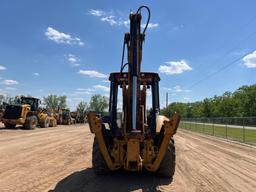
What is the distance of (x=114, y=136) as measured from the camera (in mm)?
9141

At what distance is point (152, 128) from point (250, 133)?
67.6ft

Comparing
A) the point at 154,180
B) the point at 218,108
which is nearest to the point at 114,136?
the point at 154,180

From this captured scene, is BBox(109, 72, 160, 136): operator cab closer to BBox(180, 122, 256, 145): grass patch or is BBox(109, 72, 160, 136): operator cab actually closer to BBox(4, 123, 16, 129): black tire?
BBox(180, 122, 256, 145): grass patch

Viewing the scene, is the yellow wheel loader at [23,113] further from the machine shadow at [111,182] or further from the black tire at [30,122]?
the machine shadow at [111,182]

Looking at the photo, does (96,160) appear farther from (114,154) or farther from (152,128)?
(152,128)

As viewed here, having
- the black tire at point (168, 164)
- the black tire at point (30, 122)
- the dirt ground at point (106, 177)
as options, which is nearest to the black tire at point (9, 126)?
the black tire at point (30, 122)

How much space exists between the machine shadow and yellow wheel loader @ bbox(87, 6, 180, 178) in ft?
0.99

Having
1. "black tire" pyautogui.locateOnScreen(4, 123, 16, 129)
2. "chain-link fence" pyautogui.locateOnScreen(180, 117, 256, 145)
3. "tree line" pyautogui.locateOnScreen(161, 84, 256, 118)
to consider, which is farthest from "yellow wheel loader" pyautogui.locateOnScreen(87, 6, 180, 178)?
"tree line" pyautogui.locateOnScreen(161, 84, 256, 118)

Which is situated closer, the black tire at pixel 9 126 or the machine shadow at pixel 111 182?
the machine shadow at pixel 111 182

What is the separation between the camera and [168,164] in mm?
9242

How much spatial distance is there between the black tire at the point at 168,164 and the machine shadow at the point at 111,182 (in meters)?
0.17

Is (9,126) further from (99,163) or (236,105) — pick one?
(236,105)

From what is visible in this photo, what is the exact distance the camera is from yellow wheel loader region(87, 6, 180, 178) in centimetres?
832

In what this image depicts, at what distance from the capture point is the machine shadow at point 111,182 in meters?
8.21
